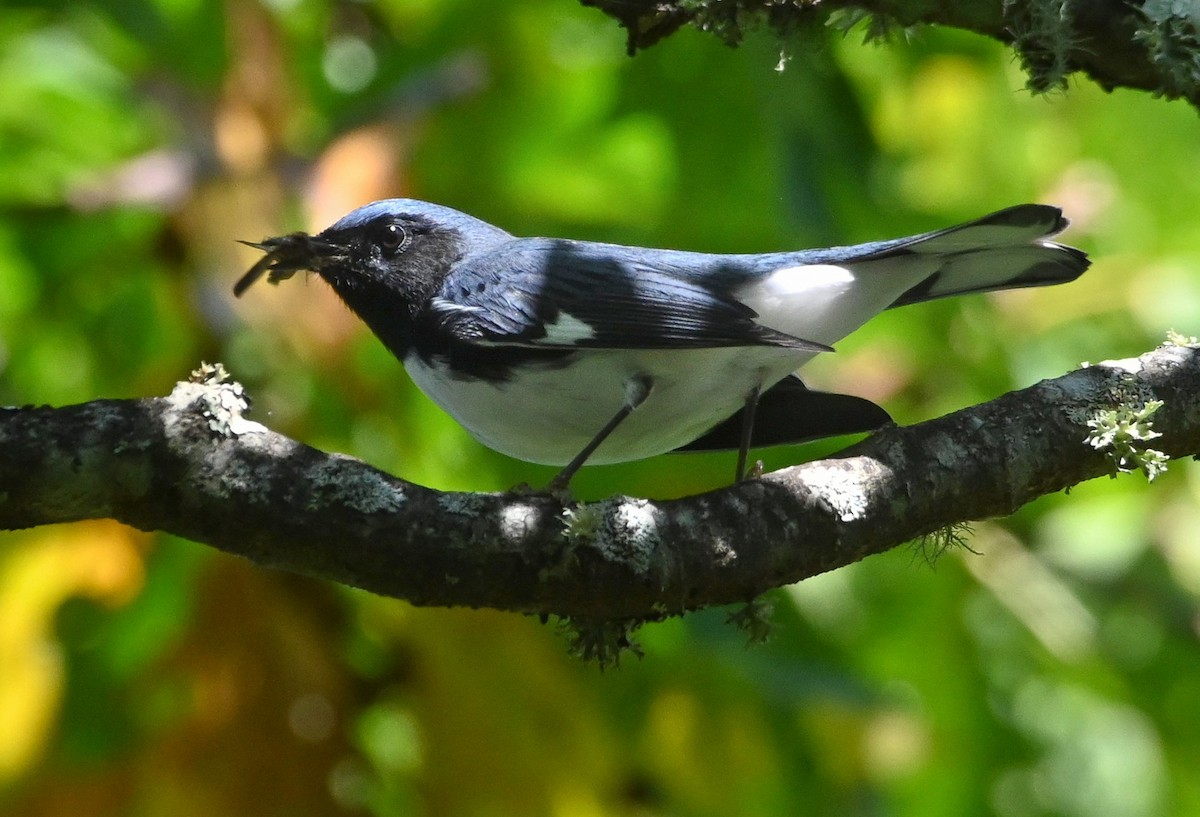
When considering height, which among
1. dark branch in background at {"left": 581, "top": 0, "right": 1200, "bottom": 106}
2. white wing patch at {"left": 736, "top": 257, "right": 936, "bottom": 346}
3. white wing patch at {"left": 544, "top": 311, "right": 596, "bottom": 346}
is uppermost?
dark branch in background at {"left": 581, "top": 0, "right": 1200, "bottom": 106}

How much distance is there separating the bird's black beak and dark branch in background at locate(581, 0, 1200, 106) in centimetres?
137

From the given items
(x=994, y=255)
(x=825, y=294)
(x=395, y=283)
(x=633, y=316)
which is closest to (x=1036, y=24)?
(x=994, y=255)

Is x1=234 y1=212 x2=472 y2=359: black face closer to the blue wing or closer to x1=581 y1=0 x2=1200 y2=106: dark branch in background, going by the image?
the blue wing

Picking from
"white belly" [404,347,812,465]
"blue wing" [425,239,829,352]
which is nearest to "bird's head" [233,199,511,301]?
"blue wing" [425,239,829,352]

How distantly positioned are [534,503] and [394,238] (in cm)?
171

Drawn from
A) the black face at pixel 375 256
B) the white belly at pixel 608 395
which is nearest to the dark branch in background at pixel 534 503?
the white belly at pixel 608 395

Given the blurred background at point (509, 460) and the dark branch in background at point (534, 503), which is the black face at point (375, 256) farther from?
the dark branch in background at point (534, 503)

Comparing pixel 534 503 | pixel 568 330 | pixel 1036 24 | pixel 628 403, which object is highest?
pixel 1036 24

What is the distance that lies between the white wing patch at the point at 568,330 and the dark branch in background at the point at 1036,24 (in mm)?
777

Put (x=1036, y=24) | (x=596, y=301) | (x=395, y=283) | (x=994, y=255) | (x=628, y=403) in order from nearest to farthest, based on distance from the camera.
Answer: (x=1036, y=24) < (x=628, y=403) < (x=596, y=301) < (x=994, y=255) < (x=395, y=283)

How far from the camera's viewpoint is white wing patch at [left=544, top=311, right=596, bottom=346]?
330cm

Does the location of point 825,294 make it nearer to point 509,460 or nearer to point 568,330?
point 568,330

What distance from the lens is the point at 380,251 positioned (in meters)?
3.89

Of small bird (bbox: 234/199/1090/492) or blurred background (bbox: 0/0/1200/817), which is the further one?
blurred background (bbox: 0/0/1200/817)
